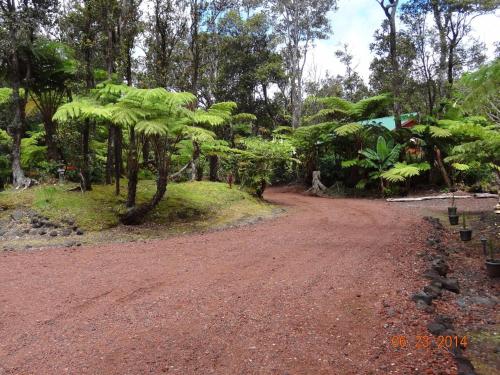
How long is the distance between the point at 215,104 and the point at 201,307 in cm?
701

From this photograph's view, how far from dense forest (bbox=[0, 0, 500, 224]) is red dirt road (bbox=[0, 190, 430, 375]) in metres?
2.53

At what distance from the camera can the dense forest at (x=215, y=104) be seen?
26.6 ft

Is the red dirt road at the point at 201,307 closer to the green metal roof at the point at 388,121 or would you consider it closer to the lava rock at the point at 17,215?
the lava rock at the point at 17,215

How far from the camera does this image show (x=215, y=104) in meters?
10.1

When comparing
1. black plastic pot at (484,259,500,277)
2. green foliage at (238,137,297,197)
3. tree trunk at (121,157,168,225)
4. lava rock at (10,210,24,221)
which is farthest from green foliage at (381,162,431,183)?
lava rock at (10,210,24,221)

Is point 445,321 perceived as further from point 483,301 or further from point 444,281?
point 444,281

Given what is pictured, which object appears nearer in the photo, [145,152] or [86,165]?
[86,165]

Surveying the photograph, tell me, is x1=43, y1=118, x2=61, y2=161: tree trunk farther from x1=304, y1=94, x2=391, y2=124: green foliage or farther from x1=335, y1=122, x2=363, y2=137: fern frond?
x1=304, y1=94, x2=391, y2=124: green foliage

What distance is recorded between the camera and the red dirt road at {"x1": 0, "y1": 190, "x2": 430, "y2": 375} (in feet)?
9.41

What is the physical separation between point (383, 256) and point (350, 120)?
38.5ft

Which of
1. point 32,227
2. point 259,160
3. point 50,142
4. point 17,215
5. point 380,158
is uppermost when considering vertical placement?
point 50,142

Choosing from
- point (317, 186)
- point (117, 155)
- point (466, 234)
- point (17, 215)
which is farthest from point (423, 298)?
point (317, 186)

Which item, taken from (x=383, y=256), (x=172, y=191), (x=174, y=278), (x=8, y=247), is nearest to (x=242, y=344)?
(x=174, y=278)

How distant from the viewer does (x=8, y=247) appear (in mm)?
6387
